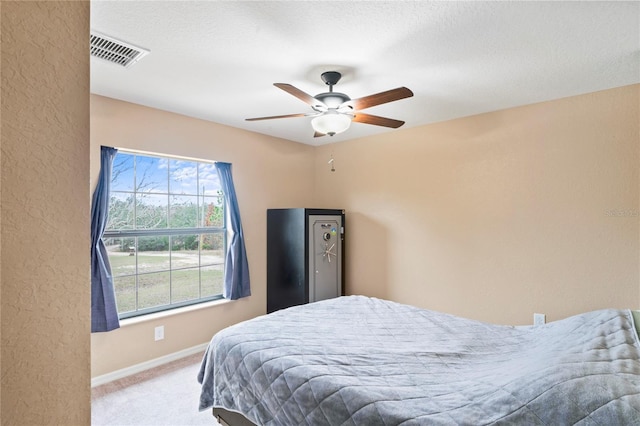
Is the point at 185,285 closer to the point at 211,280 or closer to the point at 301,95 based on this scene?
the point at 211,280

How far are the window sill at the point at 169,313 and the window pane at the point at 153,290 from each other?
12cm

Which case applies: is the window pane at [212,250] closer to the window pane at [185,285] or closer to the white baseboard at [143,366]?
the window pane at [185,285]

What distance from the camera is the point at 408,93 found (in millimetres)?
1994

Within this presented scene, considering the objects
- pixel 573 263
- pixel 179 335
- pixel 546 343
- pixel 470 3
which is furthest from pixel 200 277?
pixel 573 263

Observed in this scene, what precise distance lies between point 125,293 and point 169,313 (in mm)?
456

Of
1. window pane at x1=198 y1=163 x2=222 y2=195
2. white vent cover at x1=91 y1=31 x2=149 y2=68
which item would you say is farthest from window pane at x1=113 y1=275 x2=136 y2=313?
white vent cover at x1=91 y1=31 x2=149 y2=68

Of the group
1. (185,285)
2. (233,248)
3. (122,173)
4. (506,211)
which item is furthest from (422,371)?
(122,173)

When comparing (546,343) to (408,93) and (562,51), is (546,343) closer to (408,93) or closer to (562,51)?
(408,93)

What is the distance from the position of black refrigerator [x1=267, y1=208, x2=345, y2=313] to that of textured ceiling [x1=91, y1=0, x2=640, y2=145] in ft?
4.68

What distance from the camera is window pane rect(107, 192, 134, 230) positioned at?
3045 mm

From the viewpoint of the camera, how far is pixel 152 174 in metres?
3.34

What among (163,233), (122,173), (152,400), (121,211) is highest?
(122,173)

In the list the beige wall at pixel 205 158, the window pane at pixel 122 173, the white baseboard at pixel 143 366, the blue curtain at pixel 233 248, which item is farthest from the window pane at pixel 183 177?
the white baseboard at pixel 143 366

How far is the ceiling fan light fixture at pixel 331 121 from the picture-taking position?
2.31 m
